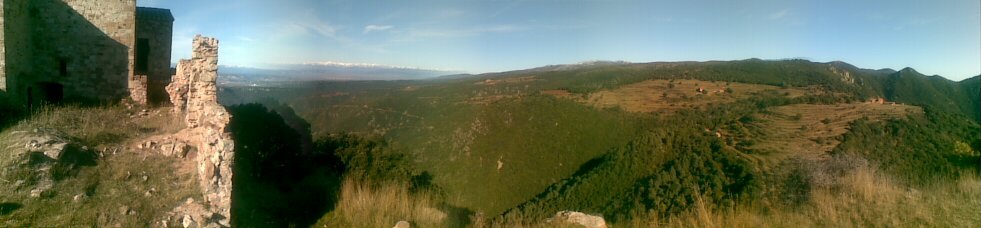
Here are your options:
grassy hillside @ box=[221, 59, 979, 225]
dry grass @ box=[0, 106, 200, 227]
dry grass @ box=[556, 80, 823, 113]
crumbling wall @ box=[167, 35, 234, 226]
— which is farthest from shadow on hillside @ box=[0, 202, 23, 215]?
dry grass @ box=[556, 80, 823, 113]

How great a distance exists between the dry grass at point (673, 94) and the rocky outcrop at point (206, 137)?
41.1 ft

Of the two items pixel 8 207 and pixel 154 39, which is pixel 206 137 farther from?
pixel 154 39

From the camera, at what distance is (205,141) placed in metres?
5.61

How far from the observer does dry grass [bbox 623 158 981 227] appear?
526 centimetres

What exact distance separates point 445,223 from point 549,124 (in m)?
9.60

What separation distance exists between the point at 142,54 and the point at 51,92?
250 cm

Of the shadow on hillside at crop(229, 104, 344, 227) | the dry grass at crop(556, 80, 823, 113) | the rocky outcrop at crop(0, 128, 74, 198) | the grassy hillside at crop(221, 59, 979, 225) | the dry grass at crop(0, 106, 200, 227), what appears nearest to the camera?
the dry grass at crop(0, 106, 200, 227)

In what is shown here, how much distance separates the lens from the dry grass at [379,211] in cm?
662

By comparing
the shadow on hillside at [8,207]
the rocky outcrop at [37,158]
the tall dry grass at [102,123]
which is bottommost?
the shadow on hillside at [8,207]

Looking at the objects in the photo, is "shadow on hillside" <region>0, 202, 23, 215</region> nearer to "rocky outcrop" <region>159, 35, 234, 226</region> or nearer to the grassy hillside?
"rocky outcrop" <region>159, 35, 234, 226</region>

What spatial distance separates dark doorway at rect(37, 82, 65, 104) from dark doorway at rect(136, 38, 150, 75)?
218 centimetres

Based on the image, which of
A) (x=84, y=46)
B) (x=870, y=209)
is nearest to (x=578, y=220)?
(x=870, y=209)

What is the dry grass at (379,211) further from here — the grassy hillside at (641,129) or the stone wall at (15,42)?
the stone wall at (15,42)

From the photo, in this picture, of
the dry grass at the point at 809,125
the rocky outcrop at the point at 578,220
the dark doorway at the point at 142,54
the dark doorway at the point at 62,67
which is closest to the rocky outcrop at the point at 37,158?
the dark doorway at the point at 62,67
